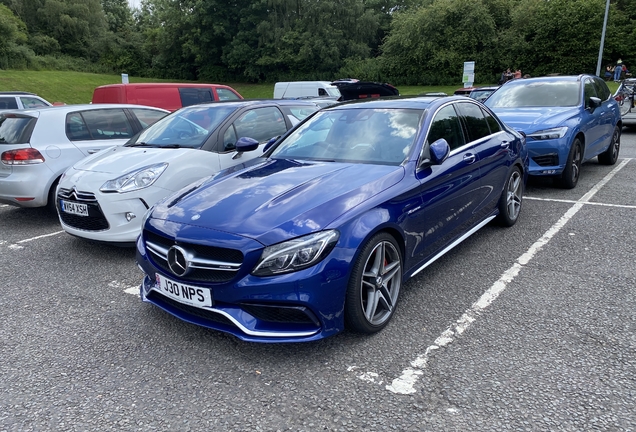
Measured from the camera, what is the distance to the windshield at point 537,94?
7547 mm

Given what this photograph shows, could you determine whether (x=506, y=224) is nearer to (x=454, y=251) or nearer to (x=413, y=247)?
(x=454, y=251)

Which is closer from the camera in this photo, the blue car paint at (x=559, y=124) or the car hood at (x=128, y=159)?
the car hood at (x=128, y=159)

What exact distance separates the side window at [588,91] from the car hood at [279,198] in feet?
18.5

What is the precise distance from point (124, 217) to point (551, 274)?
13.2 ft

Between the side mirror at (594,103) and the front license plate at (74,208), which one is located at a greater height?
the side mirror at (594,103)

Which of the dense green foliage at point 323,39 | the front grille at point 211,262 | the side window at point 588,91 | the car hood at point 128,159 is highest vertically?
the dense green foliage at point 323,39

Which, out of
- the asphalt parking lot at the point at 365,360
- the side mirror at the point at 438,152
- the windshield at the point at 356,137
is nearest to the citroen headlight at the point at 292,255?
the asphalt parking lot at the point at 365,360

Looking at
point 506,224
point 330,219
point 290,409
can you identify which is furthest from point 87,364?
point 506,224

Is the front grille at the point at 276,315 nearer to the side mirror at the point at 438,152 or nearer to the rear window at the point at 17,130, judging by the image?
the side mirror at the point at 438,152

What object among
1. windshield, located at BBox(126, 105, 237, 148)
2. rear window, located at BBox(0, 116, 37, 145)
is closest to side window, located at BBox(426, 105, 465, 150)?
windshield, located at BBox(126, 105, 237, 148)

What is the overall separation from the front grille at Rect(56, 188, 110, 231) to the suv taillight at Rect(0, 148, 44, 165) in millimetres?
1312

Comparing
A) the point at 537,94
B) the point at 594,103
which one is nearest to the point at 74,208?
the point at 537,94

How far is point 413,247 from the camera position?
3.48m

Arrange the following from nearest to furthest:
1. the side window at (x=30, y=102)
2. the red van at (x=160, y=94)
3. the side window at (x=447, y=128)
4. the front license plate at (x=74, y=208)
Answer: the side window at (x=447, y=128), the front license plate at (x=74, y=208), the red van at (x=160, y=94), the side window at (x=30, y=102)
